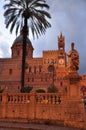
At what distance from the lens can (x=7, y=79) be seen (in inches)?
3757


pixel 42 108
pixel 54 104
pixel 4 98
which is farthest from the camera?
pixel 4 98

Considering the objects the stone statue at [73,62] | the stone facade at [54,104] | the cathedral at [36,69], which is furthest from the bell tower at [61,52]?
the stone statue at [73,62]

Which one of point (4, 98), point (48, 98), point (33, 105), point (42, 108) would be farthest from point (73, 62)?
point (4, 98)

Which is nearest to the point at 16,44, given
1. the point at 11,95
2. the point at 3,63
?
the point at 3,63

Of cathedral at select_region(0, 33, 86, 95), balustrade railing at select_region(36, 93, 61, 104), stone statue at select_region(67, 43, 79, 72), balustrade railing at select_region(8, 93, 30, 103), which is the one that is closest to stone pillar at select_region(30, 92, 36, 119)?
balustrade railing at select_region(36, 93, 61, 104)

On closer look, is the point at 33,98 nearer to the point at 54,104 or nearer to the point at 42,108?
the point at 42,108

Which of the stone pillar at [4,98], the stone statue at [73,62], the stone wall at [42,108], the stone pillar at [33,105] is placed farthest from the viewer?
the stone pillar at [4,98]

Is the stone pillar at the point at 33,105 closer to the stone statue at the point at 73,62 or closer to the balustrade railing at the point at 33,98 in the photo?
the balustrade railing at the point at 33,98

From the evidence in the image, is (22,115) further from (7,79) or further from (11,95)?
(7,79)

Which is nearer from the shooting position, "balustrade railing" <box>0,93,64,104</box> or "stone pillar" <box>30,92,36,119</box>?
"balustrade railing" <box>0,93,64,104</box>

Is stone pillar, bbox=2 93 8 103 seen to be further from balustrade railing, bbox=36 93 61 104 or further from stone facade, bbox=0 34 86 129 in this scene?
balustrade railing, bbox=36 93 61 104

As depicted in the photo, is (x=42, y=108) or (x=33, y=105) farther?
(x=33, y=105)

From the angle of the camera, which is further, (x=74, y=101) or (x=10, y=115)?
(x=10, y=115)

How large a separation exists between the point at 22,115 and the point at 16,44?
265ft
